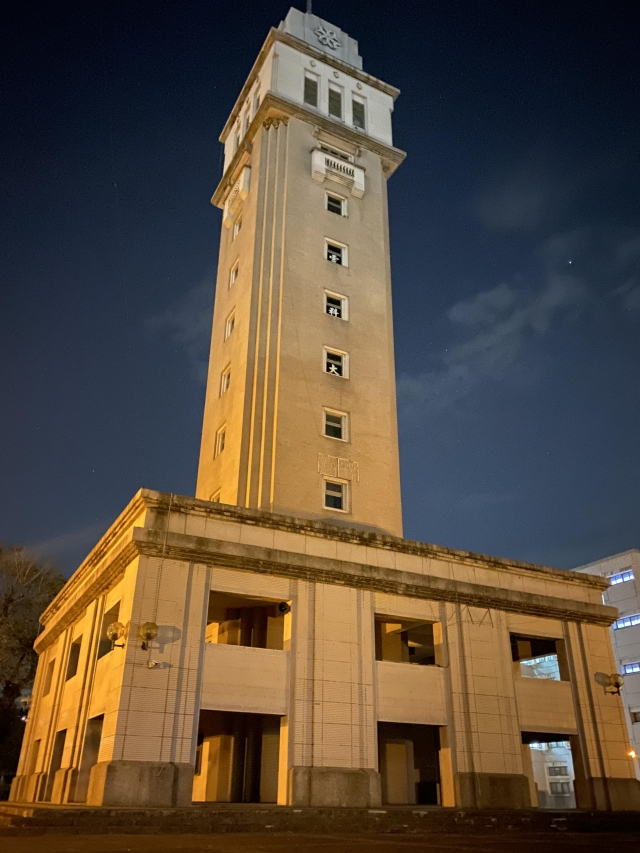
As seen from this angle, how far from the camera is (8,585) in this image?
4891 cm

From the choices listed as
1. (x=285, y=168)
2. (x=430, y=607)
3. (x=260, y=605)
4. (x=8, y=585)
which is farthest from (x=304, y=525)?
(x=8, y=585)

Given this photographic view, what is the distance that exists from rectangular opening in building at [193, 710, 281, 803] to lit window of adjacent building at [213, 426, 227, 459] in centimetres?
1229

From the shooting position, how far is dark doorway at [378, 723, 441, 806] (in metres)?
28.6

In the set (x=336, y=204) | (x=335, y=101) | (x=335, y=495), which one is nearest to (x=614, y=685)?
(x=335, y=495)

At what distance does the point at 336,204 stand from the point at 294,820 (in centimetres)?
3237

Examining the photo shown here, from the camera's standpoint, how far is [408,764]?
29422 mm

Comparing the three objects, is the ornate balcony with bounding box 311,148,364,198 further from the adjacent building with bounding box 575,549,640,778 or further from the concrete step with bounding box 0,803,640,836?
the adjacent building with bounding box 575,549,640,778

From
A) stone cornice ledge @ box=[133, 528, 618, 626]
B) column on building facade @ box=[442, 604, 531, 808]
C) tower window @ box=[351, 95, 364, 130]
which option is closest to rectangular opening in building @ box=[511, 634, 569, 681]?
stone cornice ledge @ box=[133, 528, 618, 626]

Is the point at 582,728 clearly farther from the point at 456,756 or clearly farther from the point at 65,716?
the point at 65,716

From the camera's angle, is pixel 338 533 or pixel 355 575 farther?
pixel 338 533

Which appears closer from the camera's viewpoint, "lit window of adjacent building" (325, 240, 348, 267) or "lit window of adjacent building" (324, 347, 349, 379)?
"lit window of adjacent building" (324, 347, 349, 379)

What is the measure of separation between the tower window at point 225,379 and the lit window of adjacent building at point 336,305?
19.9 ft

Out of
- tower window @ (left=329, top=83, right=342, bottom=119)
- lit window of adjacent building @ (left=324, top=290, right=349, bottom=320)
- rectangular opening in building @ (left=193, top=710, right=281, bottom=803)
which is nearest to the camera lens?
rectangular opening in building @ (left=193, top=710, right=281, bottom=803)

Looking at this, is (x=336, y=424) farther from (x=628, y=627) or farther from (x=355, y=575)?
(x=628, y=627)
